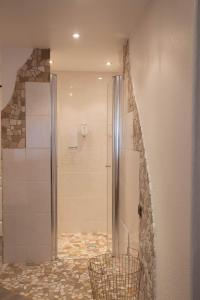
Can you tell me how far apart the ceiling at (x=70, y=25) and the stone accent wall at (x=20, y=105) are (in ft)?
0.56

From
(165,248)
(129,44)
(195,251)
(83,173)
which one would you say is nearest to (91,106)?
(83,173)

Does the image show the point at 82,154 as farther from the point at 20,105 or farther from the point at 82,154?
the point at 20,105

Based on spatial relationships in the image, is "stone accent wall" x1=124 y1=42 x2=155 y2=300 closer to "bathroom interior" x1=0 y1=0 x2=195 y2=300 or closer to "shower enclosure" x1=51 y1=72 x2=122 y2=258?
"bathroom interior" x1=0 y1=0 x2=195 y2=300

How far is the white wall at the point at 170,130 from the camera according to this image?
1452 mm

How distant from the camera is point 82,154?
14.3 ft

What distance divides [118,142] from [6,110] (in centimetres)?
123

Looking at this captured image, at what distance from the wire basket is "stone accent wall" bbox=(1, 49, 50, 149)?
4.95 feet

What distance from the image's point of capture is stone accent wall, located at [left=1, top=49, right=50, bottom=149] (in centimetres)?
324

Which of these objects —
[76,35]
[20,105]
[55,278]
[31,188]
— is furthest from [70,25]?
[55,278]

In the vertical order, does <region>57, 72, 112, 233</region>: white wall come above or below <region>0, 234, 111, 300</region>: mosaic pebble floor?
above

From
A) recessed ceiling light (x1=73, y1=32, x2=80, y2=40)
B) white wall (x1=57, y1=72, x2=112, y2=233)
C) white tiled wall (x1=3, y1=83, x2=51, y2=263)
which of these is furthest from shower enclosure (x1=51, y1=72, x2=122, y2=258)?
recessed ceiling light (x1=73, y1=32, x2=80, y2=40)

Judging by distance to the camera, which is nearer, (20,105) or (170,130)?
(170,130)

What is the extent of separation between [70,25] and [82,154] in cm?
210

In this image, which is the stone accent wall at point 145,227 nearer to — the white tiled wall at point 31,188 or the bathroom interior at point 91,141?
the bathroom interior at point 91,141
